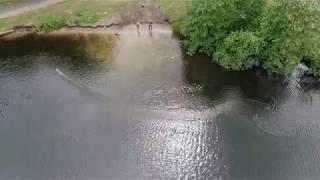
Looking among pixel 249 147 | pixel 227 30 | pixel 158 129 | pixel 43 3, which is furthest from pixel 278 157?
pixel 43 3

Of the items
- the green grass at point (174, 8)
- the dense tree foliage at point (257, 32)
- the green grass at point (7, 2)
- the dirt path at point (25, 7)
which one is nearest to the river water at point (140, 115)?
the dense tree foliage at point (257, 32)

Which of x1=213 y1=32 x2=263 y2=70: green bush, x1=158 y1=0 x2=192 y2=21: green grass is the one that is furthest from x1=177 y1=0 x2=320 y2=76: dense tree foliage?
x1=158 y1=0 x2=192 y2=21: green grass

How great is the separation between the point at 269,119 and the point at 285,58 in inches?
274

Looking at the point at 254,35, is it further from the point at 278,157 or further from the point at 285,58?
the point at 278,157

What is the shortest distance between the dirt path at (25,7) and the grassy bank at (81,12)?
0.59 meters

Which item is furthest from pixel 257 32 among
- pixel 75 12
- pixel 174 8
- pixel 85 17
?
pixel 75 12

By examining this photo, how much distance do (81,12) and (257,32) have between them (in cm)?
1949

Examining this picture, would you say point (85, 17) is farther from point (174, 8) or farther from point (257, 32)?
point (257, 32)

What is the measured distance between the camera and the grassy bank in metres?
55.1

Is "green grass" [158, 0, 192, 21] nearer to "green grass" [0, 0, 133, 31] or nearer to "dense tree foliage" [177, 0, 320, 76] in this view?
"dense tree foliage" [177, 0, 320, 76]

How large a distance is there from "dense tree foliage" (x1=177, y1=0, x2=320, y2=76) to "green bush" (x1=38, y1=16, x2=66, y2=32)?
1356cm

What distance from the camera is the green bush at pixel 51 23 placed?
5469 centimetres

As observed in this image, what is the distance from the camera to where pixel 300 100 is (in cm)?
4647

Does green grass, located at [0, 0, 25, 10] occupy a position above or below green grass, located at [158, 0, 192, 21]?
above
